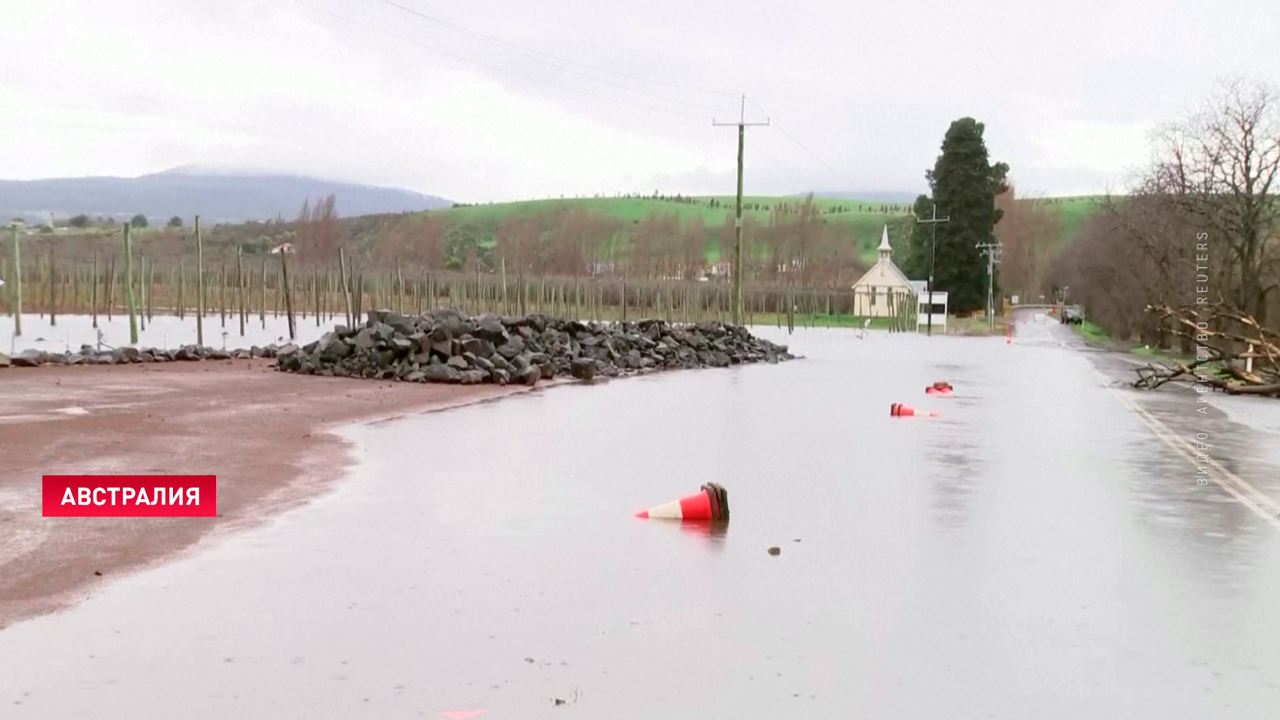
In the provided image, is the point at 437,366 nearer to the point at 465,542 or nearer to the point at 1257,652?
the point at 465,542

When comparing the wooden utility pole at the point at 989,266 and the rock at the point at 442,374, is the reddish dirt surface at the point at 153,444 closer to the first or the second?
the rock at the point at 442,374

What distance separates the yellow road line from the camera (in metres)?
11.6

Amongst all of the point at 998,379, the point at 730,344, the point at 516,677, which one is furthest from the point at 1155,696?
the point at 730,344

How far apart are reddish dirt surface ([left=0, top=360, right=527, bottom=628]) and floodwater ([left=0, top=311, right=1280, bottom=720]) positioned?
0.44 m

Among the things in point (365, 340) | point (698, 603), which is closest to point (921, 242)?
point (365, 340)

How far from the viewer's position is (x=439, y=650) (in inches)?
253

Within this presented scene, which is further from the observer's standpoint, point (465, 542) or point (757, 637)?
point (465, 542)

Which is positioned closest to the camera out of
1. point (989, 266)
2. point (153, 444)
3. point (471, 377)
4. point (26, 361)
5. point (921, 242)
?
point (153, 444)

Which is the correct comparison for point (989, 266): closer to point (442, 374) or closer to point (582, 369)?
point (582, 369)

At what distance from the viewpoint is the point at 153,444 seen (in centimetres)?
1477

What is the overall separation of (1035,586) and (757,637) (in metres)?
2.33

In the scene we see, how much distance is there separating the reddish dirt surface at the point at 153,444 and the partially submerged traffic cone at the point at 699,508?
317 cm

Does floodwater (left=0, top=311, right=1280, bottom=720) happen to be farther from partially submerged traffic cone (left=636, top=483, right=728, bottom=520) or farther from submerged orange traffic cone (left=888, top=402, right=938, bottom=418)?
submerged orange traffic cone (left=888, top=402, right=938, bottom=418)

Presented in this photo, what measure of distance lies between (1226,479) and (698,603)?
8.47 meters
